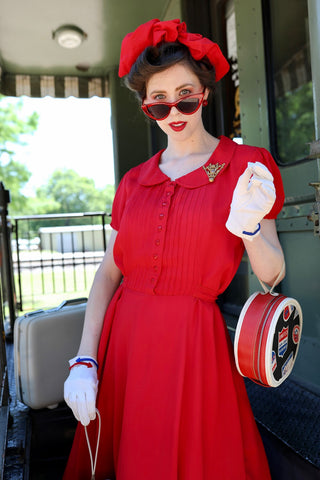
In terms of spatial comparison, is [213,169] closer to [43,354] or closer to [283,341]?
[283,341]

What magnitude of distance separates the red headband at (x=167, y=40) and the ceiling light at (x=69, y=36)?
2.91 meters

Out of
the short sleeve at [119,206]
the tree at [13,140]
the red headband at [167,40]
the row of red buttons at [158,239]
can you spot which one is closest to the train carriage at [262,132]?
the red headband at [167,40]

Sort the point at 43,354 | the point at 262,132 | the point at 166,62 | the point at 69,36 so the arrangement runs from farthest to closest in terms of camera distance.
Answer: the point at 69,36, the point at 262,132, the point at 43,354, the point at 166,62

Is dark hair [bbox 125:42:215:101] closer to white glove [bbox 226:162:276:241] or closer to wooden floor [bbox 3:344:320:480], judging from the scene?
white glove [bbox 226:162:276:241]

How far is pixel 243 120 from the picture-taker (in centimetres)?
254

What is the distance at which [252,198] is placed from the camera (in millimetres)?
1111

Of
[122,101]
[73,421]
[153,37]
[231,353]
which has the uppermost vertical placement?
[122,101]

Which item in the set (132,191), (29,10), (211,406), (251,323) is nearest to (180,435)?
(211,406)

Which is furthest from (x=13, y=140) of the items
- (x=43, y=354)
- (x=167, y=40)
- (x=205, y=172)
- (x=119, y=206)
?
(x=205, y=172)

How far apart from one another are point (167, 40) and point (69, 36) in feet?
10.2

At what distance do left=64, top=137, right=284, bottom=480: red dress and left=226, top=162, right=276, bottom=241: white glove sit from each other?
0.19 metres

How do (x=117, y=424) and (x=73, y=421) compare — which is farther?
(x=73, y=421)

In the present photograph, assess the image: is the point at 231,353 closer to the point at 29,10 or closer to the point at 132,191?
the point at 132,191

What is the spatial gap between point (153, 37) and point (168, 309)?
0.93 metres
